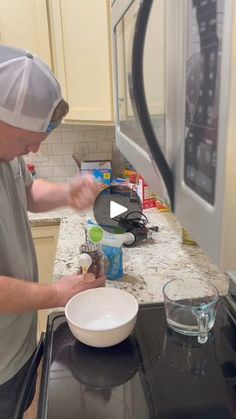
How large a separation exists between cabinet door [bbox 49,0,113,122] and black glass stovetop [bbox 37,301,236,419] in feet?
3.88

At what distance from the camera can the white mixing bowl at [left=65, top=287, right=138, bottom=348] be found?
0.85 meters

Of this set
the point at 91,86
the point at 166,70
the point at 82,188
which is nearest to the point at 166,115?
the point at 166,70

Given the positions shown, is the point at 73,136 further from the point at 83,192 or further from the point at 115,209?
the point at 83,192

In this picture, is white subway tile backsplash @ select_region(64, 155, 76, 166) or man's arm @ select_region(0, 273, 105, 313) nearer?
man's arm @ select_region(0, 273, 105, 313)

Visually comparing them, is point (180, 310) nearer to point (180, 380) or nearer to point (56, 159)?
point (180, 380)

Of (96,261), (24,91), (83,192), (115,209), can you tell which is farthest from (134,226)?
(24,91)

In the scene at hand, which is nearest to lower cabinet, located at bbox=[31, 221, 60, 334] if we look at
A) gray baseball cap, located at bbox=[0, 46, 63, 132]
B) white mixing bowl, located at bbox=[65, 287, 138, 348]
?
white mixing bowl, located at bbox=[65, 287, 138, 348]

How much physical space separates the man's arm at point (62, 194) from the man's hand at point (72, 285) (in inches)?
10.9

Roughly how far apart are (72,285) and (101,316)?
0.36 ft

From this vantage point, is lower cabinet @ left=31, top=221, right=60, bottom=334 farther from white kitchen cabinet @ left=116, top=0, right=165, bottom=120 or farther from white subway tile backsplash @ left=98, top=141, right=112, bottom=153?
white kitchen cabinet @ left=116, top=0, right=165, bottom=120

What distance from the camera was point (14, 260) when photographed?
1.07 metres

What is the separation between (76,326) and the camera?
2.81ft

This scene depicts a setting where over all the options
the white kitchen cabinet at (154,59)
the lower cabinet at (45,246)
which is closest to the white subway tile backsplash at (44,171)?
the lower cabinet at (45,246)

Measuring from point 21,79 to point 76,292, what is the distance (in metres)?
0.53
